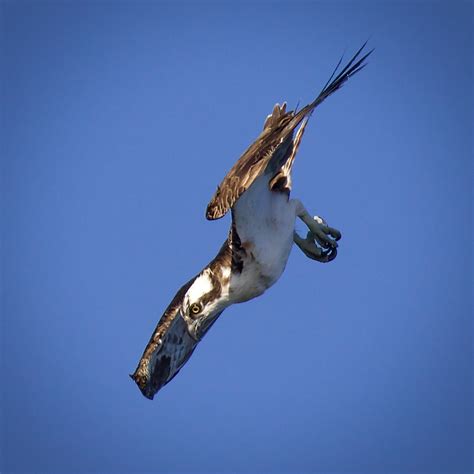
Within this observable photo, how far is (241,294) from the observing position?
2136 centimetres

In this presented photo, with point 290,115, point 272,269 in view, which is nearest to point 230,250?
point 272,269

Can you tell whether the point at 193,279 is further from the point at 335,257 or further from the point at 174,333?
the point at 335,257

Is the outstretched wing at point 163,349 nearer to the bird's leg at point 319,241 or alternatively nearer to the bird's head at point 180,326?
the bird's head at point 180,326

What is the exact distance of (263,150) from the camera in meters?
19.7

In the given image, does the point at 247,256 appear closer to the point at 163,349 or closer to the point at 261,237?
the point at 261,237

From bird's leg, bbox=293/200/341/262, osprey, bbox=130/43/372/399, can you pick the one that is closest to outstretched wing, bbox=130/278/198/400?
osprey, bbox=130/43/372/399

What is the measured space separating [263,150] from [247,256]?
194 cm

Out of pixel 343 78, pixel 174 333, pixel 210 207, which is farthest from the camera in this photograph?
pixel 174 333

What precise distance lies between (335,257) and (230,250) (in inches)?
81.5

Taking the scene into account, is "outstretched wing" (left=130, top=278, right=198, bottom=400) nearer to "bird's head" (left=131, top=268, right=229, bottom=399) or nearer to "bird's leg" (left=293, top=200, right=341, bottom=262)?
"bird's head" (left=131, top=268, right=229, bottom=399)

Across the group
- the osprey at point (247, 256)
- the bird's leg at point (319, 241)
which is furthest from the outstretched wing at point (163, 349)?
the bird's leg at point (319, 241)

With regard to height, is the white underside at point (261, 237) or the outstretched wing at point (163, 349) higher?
the white underside at point (261, 237)

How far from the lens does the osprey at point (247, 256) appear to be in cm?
2088

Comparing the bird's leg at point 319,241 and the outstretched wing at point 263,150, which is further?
the bird's leg at point 319,241
